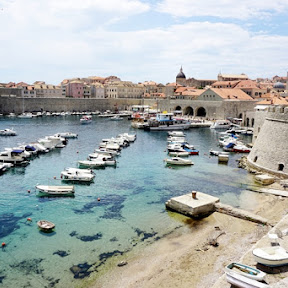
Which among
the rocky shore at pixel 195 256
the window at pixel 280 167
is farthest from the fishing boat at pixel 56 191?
the window at pixel 280 167

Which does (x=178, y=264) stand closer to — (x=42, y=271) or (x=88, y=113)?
(x=42, y=271)

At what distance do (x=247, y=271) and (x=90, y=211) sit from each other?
11.0m

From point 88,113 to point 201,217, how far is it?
8128 cm

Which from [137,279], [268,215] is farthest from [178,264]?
[268,215]

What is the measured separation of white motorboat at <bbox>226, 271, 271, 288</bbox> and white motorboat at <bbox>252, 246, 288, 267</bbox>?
1.28 metres

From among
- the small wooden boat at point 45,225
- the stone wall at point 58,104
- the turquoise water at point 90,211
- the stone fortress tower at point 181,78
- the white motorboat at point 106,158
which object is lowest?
the turquoise water at point 90,211

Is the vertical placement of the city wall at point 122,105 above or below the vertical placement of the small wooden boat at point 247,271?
above

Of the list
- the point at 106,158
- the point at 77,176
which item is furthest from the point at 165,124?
the point at 77,176

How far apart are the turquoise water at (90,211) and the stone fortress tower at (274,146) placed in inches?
69.9

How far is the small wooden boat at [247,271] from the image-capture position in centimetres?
980

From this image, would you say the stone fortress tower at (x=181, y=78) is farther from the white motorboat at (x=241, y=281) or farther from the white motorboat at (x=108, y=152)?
the white motorboat at (x=241, y=281)

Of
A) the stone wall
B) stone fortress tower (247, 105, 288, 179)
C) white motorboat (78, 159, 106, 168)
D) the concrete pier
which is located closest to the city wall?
the stone wall

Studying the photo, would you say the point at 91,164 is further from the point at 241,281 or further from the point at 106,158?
the point at 241,281

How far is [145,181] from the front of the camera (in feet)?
83.4
